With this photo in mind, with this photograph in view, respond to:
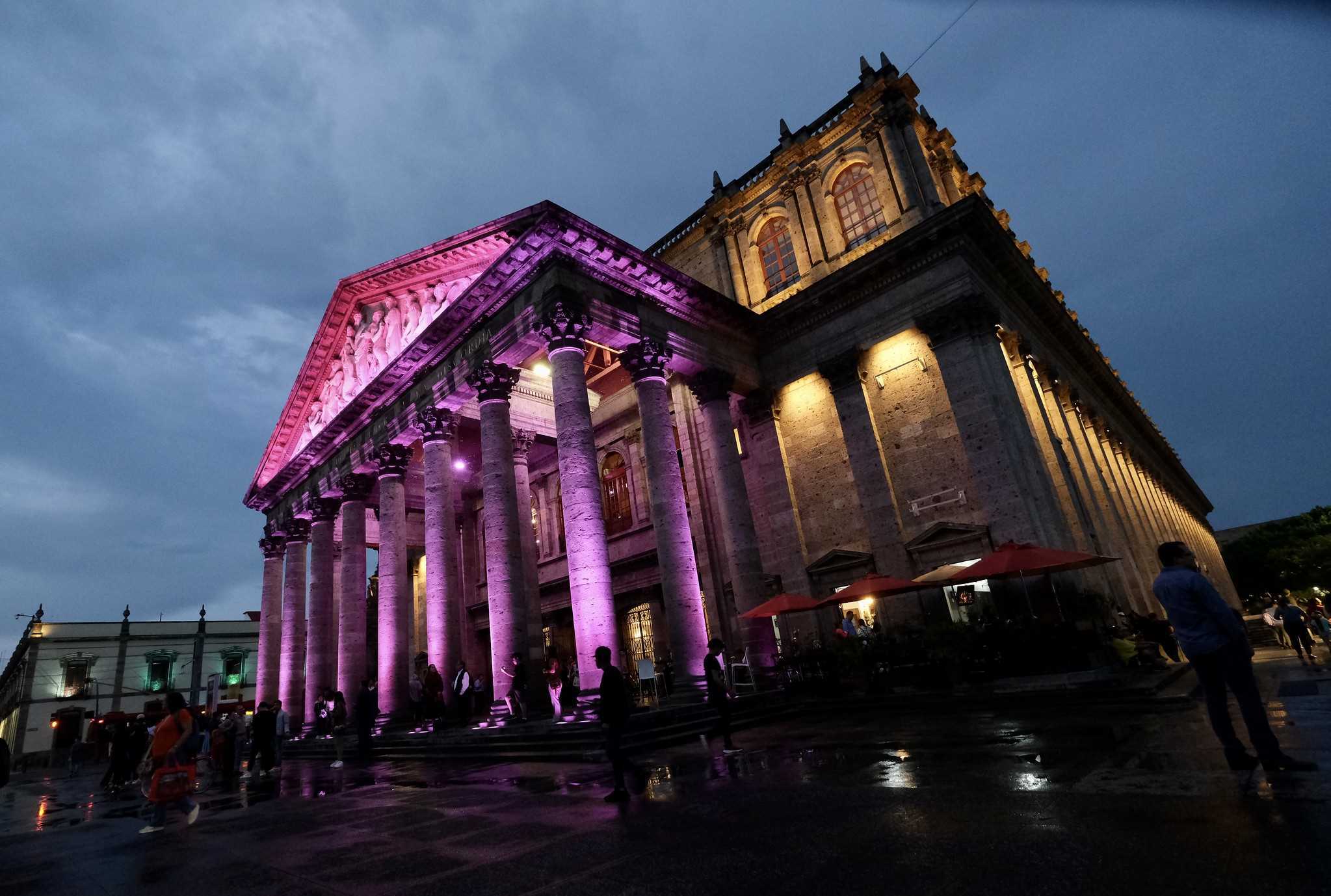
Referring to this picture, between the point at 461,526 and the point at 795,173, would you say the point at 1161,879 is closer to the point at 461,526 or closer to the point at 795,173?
the point at 795,173

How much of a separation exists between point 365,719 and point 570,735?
23.3 feet

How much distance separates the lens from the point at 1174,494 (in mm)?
49000

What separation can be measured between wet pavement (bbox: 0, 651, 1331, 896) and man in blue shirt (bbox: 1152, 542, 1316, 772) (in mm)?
236

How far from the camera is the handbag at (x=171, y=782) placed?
807 centimetres

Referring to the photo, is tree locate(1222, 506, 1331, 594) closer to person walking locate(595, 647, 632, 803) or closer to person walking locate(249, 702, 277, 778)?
person walking locate(595, 647, 632, 803)

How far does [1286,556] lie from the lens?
53344 millimetres

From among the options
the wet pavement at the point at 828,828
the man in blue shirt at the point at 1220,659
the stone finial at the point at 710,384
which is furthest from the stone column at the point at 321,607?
the man in blue shirt at the point at 1220,659

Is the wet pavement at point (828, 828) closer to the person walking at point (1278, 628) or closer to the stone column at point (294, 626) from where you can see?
the person walking at point (1278, 628)

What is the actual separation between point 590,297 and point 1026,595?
41.0 ft

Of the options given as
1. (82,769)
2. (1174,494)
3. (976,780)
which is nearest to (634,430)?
(976,780)

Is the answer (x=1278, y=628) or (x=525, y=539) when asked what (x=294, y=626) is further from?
(x=1278, y=628)

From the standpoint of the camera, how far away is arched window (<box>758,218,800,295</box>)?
920 inches

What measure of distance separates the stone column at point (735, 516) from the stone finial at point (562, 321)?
4.92 meters

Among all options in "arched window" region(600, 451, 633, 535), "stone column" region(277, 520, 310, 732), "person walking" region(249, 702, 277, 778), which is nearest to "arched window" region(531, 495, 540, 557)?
"arched window" region(600, 451, 633, 535)
